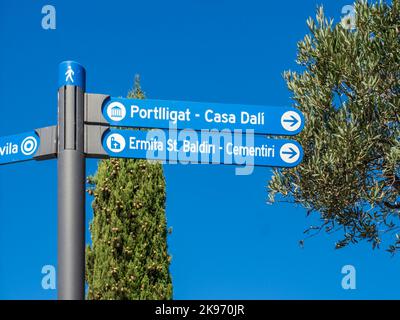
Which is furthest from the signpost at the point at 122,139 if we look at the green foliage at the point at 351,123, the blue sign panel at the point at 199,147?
the green foliage at the point at 351,123

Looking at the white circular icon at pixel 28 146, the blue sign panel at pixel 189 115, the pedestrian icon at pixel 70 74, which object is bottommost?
the white circular icon at pixel 28 146

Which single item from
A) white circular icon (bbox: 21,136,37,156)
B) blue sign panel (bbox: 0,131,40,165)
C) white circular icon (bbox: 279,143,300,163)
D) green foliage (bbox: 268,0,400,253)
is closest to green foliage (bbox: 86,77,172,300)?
green foliage (bbox: 268,0,400,253)

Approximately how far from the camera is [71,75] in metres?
9.43

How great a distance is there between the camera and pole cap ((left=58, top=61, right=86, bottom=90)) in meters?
9.41

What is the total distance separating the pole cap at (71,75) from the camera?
941 centimetres

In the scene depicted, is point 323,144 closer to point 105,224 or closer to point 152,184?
point 152,184

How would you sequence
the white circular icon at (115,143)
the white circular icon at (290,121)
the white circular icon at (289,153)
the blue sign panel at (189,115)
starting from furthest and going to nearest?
1. the white circular icon at (290,121)
2. the white circular icon at (289,153)
3. the blue sign panel at (189,115)
4. the white circular icon at (115,143)

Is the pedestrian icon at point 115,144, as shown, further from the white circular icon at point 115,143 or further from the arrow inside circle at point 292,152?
the arrow inside circle at point 292,152

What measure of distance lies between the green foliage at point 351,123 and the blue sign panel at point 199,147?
765cm

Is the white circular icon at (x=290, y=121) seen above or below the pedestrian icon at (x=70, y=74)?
below

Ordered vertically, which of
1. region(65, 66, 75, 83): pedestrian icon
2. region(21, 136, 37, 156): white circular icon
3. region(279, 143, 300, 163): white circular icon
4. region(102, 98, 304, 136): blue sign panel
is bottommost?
region(279, 143, 300, 163): white circular icon

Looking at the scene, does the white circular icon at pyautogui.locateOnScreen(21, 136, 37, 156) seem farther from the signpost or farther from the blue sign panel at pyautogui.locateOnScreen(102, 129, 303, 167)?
the blue sign panel at pyautogui.locateOnScreen(102, 129, 303, 167)

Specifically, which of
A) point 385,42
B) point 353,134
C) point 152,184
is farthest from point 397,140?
point 152,184

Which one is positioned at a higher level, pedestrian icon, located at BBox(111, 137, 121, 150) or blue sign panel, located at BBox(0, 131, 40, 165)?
blue sign panel, located at BBox(0, 131, 40, 165)
